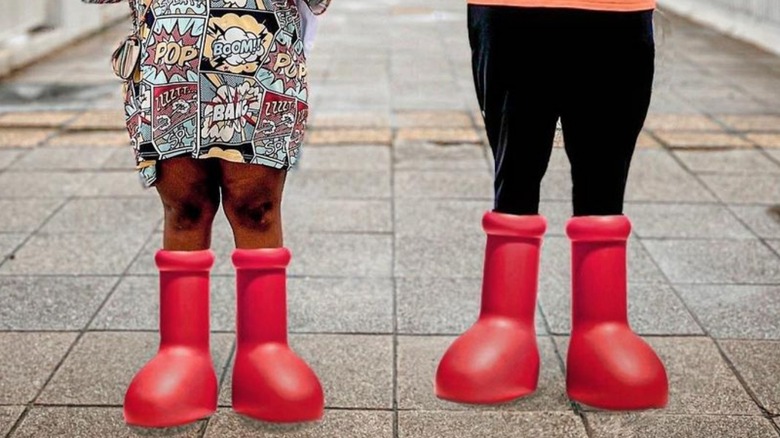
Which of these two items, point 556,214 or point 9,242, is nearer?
point 9,242

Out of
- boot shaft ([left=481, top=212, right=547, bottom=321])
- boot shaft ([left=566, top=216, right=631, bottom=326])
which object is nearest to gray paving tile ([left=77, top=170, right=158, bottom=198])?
boot shaft ([left=481, top=212, right=547, bottom=321])

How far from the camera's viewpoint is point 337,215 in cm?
379

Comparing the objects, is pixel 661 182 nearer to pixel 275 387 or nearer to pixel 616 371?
pixel 616 371

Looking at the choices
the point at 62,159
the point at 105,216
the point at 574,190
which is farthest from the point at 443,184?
the point at 574,190

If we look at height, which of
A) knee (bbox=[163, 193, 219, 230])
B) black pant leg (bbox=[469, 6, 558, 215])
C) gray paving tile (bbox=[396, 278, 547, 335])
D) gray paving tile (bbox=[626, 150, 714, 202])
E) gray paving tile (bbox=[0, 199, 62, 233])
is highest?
black pant leg (bbox=[469, 6, 558, 215])

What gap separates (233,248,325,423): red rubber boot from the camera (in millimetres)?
2145

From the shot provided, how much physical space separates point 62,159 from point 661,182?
271 cm

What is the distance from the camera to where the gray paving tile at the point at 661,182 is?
405 centimetres

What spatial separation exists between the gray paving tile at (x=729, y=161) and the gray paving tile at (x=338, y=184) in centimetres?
143

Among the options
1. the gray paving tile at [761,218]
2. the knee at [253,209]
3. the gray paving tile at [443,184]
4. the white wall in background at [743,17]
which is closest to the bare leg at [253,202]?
the knee at [253,209]

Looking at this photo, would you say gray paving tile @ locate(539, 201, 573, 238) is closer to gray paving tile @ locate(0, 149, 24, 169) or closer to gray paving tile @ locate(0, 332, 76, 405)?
gray paving tile @ locate(0, 332, 76, 405)

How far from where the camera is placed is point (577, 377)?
2.26 meters

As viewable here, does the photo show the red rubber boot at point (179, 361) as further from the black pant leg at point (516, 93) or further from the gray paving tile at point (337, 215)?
the gray paving tile at point (337, 215)

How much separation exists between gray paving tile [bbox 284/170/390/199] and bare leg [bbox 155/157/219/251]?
6.05ft
